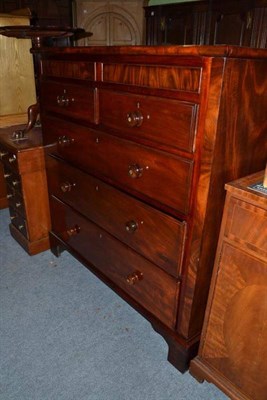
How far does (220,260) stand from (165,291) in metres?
0.30

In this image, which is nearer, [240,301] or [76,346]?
[240,301]

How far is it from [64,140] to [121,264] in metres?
0.63

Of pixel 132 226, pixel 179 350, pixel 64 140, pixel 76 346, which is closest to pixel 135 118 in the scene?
pixel 132 226

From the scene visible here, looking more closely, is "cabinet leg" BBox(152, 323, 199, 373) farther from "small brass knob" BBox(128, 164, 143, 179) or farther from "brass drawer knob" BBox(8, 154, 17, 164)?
"brass drawer knob" BBox(8, 154, 17, 164)

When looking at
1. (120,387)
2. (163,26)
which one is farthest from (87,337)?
(163,26)

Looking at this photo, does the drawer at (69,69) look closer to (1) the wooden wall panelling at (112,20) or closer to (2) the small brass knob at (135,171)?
(2) the small brass knob at (135,171)

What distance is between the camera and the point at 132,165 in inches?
43.1

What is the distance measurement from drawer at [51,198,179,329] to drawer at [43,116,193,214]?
0.28 metres

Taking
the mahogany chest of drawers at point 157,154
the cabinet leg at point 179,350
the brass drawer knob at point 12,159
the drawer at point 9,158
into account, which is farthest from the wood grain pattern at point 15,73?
the cabinet leg at point 179,350

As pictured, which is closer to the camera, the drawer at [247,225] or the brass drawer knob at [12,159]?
the drawer at [247,225]

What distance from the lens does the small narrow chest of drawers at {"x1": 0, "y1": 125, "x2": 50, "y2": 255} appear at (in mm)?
1677

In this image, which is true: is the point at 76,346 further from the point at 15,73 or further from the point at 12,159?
the point at 15,73

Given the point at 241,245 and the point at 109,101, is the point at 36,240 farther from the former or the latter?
the point at 241,245

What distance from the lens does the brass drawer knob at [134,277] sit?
4.10 ft
